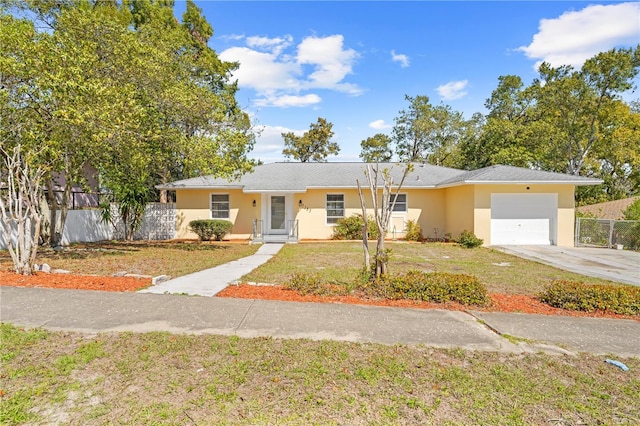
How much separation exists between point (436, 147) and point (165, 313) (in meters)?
32.7

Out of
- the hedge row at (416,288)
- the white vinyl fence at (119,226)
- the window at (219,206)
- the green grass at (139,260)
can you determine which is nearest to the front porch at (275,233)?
the window at (219,206)

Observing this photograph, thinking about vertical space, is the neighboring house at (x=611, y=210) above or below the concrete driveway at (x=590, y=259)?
above

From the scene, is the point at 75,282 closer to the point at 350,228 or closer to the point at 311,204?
the point at 311,204

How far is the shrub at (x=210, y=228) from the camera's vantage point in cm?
1645

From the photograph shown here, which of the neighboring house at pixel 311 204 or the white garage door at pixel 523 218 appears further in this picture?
the neighboring house at pixel 311 204

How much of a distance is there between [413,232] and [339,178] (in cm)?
463

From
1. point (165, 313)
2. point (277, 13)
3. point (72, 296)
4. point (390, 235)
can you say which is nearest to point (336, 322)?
point (165, 313)

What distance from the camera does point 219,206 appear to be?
17.5 meters

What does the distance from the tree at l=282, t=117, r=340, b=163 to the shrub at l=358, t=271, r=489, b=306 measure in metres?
30.3

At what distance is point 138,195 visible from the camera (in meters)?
16.5

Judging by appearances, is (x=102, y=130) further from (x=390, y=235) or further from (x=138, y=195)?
(x=390, y=235)

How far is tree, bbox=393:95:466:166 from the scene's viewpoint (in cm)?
3269

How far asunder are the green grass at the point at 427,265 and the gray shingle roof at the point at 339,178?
3178mm

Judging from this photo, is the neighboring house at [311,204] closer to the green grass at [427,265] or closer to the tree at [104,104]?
the tree at [104,104]
